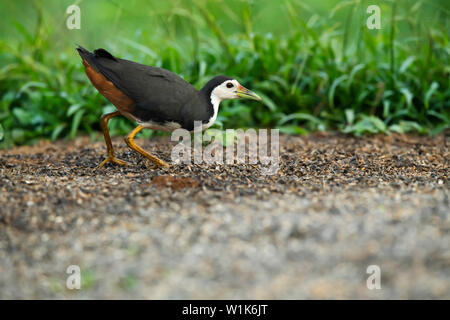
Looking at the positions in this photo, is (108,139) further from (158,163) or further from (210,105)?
(210,105)

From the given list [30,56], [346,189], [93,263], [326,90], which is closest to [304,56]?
[326,90]

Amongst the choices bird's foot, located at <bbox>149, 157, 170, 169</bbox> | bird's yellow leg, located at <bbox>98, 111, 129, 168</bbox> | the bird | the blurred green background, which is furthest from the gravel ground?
the blurred green background

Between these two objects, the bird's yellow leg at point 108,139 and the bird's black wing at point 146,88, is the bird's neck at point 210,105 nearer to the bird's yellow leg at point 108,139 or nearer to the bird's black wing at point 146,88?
the bird's black wing at point 146,88

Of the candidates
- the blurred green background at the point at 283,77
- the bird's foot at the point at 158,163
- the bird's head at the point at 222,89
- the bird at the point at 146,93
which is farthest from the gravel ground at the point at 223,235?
the blurred green background at the point at 283,77

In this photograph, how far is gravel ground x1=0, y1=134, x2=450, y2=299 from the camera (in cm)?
227

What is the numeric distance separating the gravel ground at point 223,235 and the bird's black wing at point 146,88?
43 cm

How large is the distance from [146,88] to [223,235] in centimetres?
153

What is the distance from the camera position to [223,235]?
2570 millimetres

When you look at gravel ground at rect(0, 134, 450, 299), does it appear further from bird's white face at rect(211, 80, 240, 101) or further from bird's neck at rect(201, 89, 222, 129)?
bird's white face at rect(211, 80, 240, 101)

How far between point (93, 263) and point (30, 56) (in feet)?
14.4

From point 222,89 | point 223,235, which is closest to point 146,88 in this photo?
point 222,89

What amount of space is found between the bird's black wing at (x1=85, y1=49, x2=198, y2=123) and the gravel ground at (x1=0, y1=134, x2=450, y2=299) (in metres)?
0.43

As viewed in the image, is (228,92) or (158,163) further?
(228,92)

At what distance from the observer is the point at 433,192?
320cm
